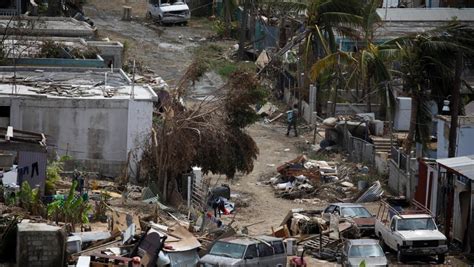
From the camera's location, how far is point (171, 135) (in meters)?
41.2

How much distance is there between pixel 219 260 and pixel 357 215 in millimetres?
7982

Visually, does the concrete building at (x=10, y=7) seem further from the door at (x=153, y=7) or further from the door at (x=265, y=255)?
the door at (x=265, y=255)

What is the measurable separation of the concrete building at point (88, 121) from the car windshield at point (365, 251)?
40.7 feet

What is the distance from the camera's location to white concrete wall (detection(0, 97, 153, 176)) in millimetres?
43250

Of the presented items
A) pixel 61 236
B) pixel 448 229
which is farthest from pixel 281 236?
pixel 61 236

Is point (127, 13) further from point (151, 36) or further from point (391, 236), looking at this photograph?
point (391, 236)

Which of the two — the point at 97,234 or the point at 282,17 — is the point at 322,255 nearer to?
the point at 97,234

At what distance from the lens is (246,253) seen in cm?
3059

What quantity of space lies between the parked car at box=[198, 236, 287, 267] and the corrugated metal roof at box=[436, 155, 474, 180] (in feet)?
25.3

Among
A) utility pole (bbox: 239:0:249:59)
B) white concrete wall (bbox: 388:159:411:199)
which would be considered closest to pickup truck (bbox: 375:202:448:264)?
white concrete wall (bbox: 388:159:411:199)

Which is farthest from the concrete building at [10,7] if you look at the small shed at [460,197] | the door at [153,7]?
the small shed at [460,197]

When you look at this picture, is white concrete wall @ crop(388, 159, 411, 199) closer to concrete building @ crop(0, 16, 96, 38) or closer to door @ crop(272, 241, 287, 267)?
door @ crop(272, 241, 287, 267)

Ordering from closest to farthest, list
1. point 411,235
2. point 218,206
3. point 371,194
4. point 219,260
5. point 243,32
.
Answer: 1. point 219,260
2. point 411,235
3. point 218,206
4. point 371,194
5. point 243,32

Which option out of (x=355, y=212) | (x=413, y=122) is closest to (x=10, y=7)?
(x=413, y=122)
